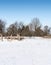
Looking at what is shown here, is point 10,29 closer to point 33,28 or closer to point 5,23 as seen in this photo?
point 5,23

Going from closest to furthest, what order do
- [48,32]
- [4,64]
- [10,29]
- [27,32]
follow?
[4,64], [27,32], [10,29], [48,32]

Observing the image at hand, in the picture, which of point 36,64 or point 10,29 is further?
point 10,29

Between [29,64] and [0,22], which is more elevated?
[0,22]

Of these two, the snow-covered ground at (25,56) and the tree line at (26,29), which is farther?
the tree line at (26,29)

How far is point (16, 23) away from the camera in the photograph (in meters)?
51.1

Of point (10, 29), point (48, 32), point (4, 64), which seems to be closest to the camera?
point (4, 64)

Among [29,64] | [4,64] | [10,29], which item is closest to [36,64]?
[29,64]

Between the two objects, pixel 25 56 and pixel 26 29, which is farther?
pixel 26 29

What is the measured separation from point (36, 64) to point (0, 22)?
42.8m

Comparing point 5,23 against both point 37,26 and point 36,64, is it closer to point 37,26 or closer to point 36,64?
point 37,26

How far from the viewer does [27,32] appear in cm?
4447

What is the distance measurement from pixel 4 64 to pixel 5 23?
44227 millimetres

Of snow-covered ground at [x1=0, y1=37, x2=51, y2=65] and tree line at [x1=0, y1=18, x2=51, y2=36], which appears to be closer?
snow-covered ground at [x1=0, y1=37, x2=51, y2=65]

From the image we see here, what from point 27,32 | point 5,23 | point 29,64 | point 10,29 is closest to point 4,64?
point 29,64
